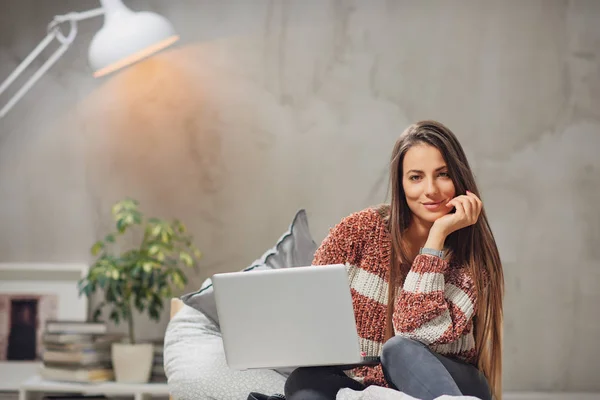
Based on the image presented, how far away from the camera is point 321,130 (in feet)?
9.95

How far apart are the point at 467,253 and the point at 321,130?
1309 mm

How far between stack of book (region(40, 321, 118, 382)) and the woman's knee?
144 centimetres

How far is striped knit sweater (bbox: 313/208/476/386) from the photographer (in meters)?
1.66

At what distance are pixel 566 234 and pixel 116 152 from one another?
1708 mm

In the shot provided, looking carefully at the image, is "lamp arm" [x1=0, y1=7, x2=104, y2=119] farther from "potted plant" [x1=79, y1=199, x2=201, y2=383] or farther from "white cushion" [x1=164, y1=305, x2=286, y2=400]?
"white cushion" [x1=164, y1=305, x2=286, y2=400]

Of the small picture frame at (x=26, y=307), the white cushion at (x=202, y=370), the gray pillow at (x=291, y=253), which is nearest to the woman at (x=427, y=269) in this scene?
the white cushion at (x=202, y=370)

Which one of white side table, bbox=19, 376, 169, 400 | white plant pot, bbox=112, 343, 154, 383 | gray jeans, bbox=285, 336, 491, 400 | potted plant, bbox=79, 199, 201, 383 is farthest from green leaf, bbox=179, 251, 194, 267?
gray jeans, bbox=285, 336, 491, 400

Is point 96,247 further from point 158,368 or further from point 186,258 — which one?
point 158,368

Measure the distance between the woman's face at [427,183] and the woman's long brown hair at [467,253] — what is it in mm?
15

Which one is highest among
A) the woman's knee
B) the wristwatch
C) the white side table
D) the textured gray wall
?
the textured gray wall

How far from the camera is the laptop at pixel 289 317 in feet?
4.66

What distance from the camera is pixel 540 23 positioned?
2.98 metres

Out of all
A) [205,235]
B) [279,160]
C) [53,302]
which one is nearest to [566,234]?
[279,160]

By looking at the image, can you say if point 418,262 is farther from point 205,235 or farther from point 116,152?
point 116,152
